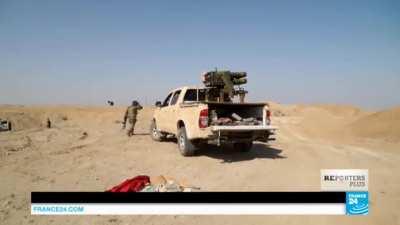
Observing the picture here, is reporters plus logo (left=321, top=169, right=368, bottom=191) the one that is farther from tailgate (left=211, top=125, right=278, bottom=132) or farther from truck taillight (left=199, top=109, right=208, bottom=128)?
truck taillight (left=199, top=109, right=208, bottom=128)

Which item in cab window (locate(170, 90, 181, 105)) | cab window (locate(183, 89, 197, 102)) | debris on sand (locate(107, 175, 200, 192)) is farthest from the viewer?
cab window (locate(170, 90, 181, 105))

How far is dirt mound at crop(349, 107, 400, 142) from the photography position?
50.5 feet

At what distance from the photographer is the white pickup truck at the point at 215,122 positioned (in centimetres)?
862

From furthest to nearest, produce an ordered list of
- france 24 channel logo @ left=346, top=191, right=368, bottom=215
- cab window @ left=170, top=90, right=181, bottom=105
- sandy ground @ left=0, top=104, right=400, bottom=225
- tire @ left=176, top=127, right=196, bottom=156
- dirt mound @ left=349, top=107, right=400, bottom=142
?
1. dirt mound @ left=349, top=107, right=400, bottom=142
2. cab window @ left=170, top=90, right=181, bottom=105
3. tire @ left=176, top=127, right=196, bottom=156
4. sandy ground @ left=0, top=104, right=400, bottom=225
5. france 24 channel logo @ left=346, top=191, right=368, bottom=215

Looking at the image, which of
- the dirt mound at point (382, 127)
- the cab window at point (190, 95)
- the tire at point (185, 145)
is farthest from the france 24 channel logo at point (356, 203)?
the dirt mound at point (382, 127)

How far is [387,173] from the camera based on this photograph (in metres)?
7.54

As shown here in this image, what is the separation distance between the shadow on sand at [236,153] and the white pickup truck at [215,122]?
393 mm

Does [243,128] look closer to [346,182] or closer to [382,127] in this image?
[346,182]

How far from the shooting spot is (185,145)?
9.43 m

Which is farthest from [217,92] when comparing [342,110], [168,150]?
[342,110]

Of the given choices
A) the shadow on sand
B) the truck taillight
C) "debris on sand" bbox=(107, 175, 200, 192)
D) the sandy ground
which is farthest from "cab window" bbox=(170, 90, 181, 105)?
"debris on sand" bbox=(107, 175, 200, 192)

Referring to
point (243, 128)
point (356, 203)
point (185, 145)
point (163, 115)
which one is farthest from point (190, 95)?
point (356, 203)

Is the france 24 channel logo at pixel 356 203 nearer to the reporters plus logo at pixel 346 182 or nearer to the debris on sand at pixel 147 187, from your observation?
the reporters plus logo at pixel 346 182

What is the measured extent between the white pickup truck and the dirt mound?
7836 mm
